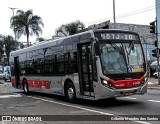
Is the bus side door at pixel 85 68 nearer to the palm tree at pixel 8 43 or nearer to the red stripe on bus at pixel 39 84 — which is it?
the red stripe on bus at pixel 39 84

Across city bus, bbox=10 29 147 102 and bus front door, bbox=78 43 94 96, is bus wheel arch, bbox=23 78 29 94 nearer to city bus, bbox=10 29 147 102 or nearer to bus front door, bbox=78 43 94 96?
city bus, bbox=10 29 147 102

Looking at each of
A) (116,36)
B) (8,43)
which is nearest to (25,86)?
(116,36)

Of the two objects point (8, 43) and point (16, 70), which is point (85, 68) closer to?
point (16, 70)

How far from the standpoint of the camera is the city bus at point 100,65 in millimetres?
13094

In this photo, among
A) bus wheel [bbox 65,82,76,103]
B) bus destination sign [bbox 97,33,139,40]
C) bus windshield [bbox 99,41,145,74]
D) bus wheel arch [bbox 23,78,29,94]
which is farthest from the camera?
bus wheel arch [bbox 23,78,29,94]

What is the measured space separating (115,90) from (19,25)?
45.8 m

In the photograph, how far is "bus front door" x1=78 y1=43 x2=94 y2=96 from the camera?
1370cm

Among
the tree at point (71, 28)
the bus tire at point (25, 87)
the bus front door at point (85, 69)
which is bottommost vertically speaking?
the bus tire at point (25, 87)

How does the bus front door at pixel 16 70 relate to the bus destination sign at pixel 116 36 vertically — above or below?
below

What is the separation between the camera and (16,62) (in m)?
24.3

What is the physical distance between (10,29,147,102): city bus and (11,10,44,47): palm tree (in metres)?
41.0

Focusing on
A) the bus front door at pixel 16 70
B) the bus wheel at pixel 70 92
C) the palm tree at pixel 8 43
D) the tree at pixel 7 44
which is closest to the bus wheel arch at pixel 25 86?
the bus front door at pixel 16 70

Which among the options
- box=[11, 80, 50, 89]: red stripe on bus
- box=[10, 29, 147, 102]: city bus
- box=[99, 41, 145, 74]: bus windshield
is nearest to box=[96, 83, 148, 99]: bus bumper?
box=[10, 29, 147, 102]: city bus

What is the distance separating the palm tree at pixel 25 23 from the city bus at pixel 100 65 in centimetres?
4102
